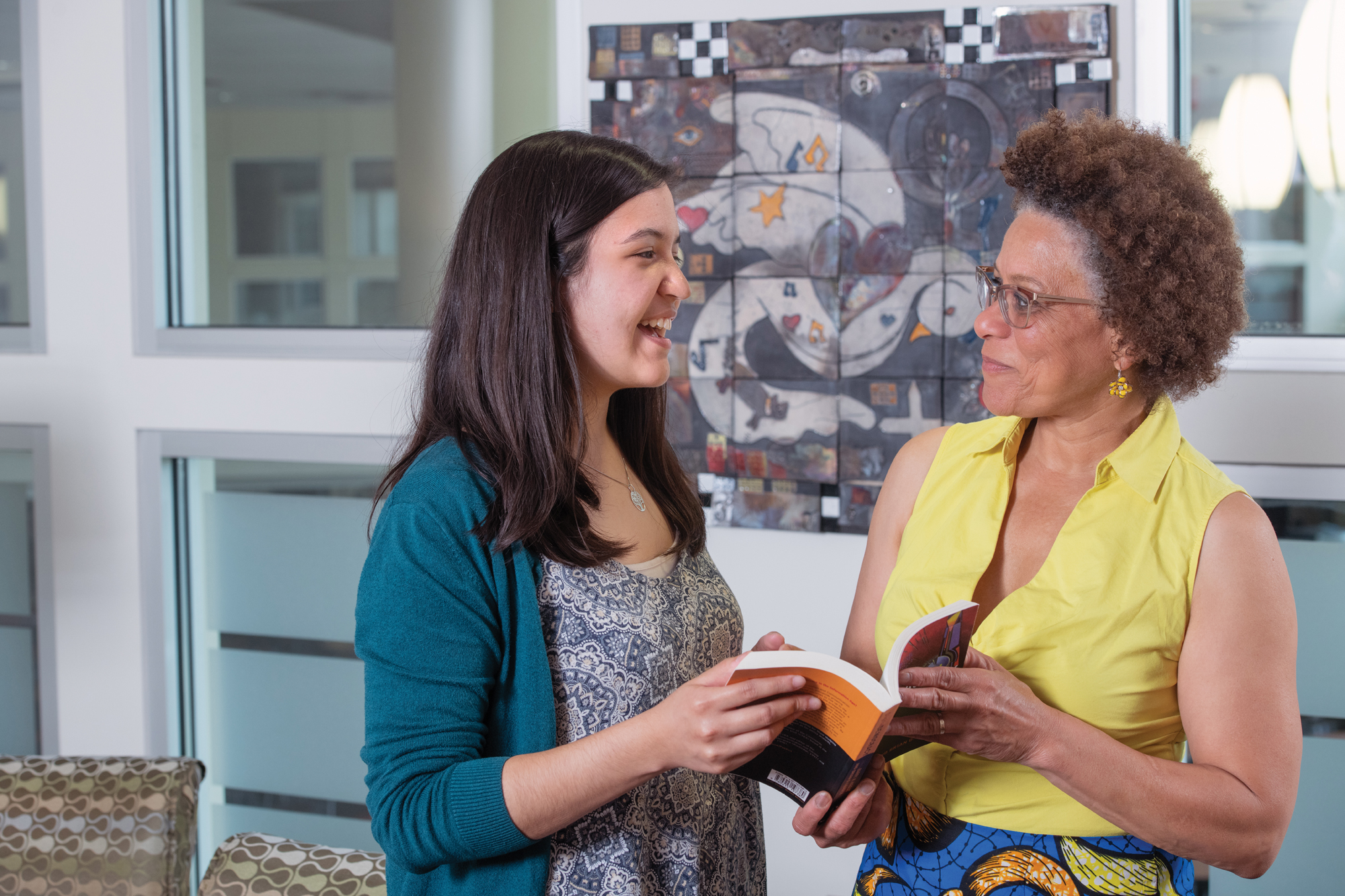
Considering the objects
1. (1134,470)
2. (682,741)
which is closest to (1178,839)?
(1134,470)

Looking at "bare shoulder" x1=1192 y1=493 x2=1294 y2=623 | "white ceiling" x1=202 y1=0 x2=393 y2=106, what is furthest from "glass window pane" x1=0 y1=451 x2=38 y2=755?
Answer: "bare shoulder" x1=1192 y1=493 x2=1294 y2=623

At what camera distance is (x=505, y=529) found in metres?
1.13

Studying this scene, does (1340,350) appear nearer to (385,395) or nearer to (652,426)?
(652,426)

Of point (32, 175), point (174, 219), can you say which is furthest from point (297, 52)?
point (32, 175)

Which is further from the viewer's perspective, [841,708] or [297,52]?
[297,52]

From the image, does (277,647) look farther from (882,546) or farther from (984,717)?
(984,717)

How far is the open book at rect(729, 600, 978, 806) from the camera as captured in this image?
38.9 inches

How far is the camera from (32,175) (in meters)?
2.73

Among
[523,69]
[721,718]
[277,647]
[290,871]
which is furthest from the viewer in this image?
[277,647]

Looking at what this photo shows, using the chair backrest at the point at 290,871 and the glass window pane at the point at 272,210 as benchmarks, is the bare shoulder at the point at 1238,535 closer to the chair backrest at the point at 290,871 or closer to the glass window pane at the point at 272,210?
the chair backrest at the point at 290,871

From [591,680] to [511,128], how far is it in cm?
172

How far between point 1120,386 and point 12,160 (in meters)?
2.87

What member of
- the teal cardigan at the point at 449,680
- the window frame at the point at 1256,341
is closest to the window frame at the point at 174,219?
the teal cardigan at the point at 449,680

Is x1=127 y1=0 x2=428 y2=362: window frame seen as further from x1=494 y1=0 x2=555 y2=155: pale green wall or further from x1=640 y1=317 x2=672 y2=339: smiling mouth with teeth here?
x1=640 y1=317 x2=672 y2=339: smiling mouth with teeth
